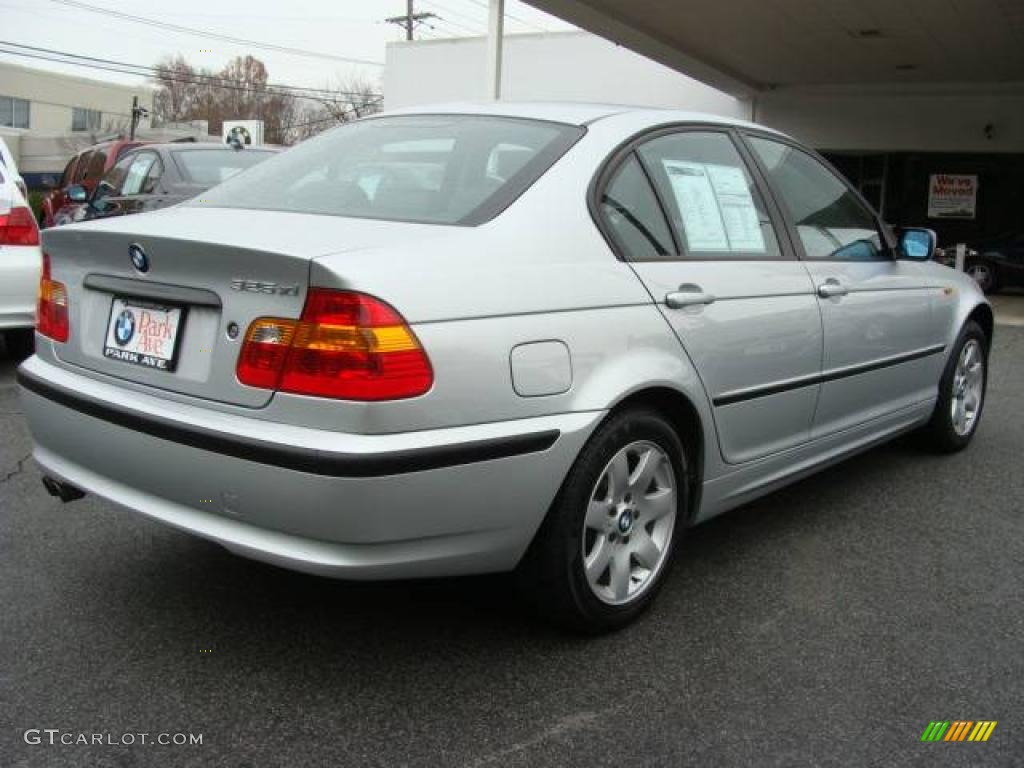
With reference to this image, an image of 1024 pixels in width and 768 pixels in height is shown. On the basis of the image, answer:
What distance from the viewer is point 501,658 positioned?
2738 millimetres

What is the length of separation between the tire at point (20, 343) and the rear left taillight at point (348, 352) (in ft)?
16.9

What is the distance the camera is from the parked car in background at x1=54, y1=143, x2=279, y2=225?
7.91 m

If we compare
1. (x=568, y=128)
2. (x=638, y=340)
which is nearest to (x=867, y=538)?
(x=638, y=340)

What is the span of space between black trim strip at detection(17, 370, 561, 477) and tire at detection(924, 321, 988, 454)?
3.03m

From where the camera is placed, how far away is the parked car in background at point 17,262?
6.00 metres

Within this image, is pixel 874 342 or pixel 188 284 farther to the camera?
pixel 874 342

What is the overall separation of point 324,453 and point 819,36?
15.9 meters

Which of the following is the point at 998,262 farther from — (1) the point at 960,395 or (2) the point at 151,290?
(2) the point at 151,290

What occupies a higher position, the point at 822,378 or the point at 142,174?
the point at 142,174

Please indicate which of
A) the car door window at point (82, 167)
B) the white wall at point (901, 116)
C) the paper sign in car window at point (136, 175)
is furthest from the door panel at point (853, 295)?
the white wall at point (901, 116)

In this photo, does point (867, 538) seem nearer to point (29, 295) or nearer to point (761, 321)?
point (761, 321)

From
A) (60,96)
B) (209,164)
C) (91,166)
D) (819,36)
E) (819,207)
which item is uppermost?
(60,96)

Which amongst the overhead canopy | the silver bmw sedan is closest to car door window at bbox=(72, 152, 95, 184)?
the overhead canopy

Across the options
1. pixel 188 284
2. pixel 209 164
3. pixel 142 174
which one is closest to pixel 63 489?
pixel 188 284
